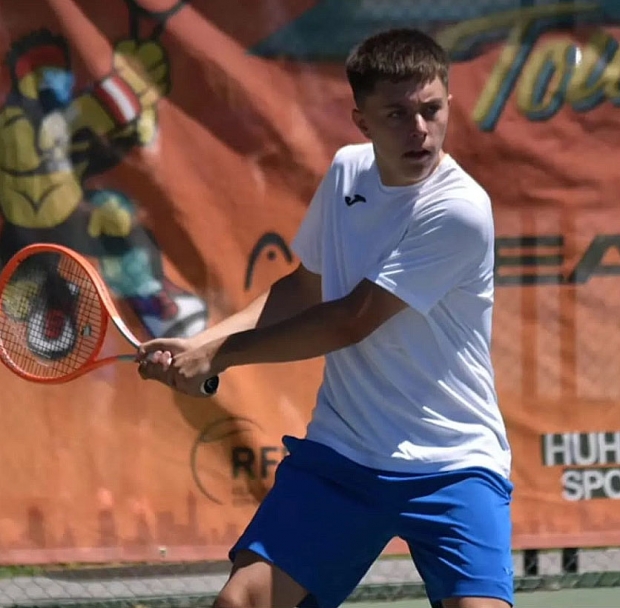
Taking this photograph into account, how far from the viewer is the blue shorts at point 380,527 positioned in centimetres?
331

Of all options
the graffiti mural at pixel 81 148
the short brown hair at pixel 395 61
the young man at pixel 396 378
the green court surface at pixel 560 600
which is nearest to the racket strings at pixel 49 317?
the graffiti mural at pixel 81 148

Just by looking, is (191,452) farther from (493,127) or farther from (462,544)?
(462,544)

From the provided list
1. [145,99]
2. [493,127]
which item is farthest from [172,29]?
[493,127]

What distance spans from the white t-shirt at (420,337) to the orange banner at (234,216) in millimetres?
1792

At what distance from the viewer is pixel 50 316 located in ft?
16.0

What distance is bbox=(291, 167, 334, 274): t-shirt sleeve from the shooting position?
356 centimetres

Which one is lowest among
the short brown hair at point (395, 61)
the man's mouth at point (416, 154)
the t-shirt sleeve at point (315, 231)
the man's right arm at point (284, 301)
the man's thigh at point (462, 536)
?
the man's thigh at point (462, 536)

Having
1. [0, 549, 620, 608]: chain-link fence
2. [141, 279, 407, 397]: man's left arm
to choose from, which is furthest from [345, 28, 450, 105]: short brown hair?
[0, 549, 620, 608]: chain-link fence

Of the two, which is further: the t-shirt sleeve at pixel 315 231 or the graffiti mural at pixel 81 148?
the graffiti mural at pixel 81 148

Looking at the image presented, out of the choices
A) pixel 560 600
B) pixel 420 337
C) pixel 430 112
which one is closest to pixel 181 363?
pixel 420 337

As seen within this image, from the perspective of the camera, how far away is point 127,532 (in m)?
5.17

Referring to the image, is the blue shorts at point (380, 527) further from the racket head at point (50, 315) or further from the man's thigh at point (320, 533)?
the racket head at point (50, 315)

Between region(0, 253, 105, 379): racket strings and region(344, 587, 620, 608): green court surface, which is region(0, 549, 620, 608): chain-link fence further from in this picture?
region(0, 253, 105, 379): racket strings

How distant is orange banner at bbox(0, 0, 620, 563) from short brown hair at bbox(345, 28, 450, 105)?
5.98 ft
